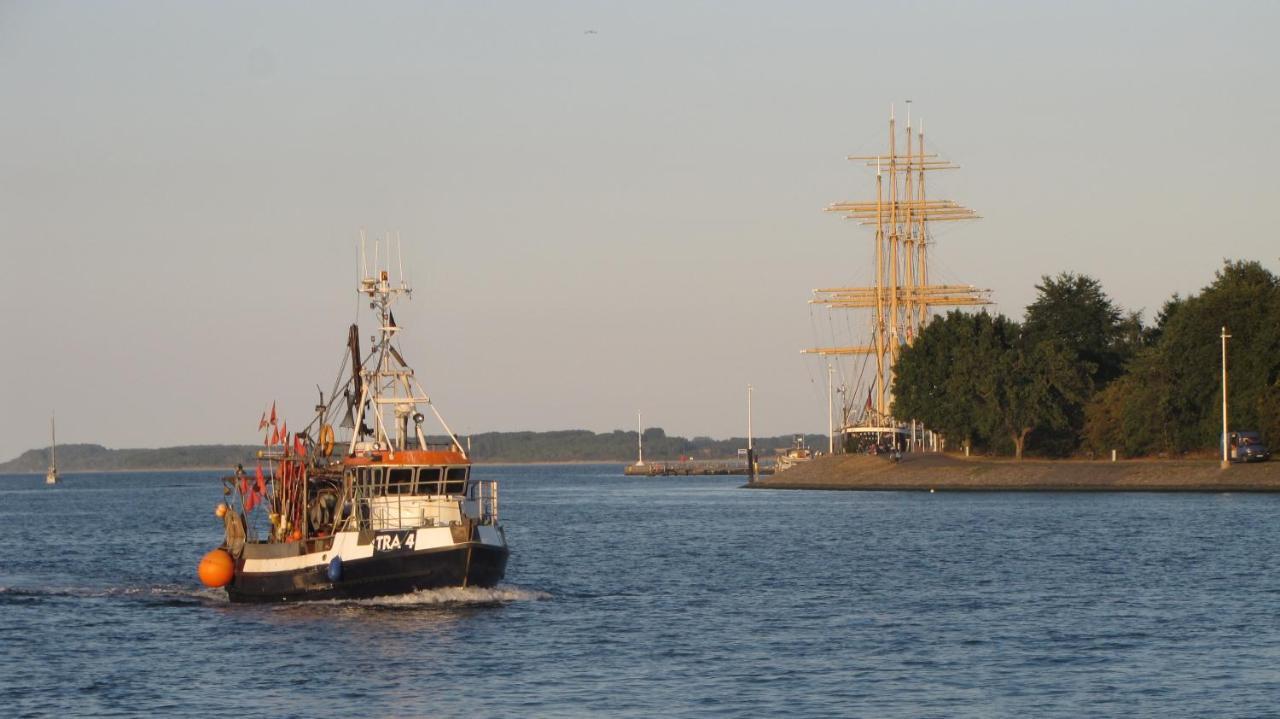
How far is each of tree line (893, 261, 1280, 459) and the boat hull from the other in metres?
86.9

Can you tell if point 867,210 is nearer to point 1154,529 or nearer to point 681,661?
point 1154,529

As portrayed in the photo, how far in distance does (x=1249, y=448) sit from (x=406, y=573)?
85.8 meters

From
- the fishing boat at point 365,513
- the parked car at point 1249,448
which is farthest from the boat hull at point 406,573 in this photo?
the parked car at point 1249,448

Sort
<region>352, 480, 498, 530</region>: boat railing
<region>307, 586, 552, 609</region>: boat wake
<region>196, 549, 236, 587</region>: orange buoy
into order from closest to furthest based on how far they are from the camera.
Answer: <region>352, 480, 498, 530</region>: boat railing → <region>307, 586, 552, 609</region>: boat wake → <region>196, 549, 236, 587</region>: orange buoy

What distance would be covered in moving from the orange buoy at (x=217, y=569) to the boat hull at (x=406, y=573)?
9.73 ft

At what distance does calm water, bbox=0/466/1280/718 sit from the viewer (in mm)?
35281

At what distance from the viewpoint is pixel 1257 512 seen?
92.6 m

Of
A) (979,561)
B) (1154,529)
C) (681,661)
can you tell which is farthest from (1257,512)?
(681,661)

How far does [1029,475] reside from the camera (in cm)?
13725

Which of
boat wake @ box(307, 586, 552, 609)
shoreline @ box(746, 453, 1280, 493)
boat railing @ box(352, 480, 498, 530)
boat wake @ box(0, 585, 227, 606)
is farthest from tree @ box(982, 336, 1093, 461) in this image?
boat railing @ box(352, 480, 498, 530)

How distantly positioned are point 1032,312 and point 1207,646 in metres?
126

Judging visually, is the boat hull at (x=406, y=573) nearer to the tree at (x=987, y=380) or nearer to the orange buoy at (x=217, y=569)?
the orange buoy at (x=217, y=569)

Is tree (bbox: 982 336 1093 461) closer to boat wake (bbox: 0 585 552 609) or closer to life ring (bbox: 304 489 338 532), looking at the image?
boat wake (bbox: 0 585 552 609)

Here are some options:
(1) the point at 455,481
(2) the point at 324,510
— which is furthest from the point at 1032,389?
(2) the point at 324,510
